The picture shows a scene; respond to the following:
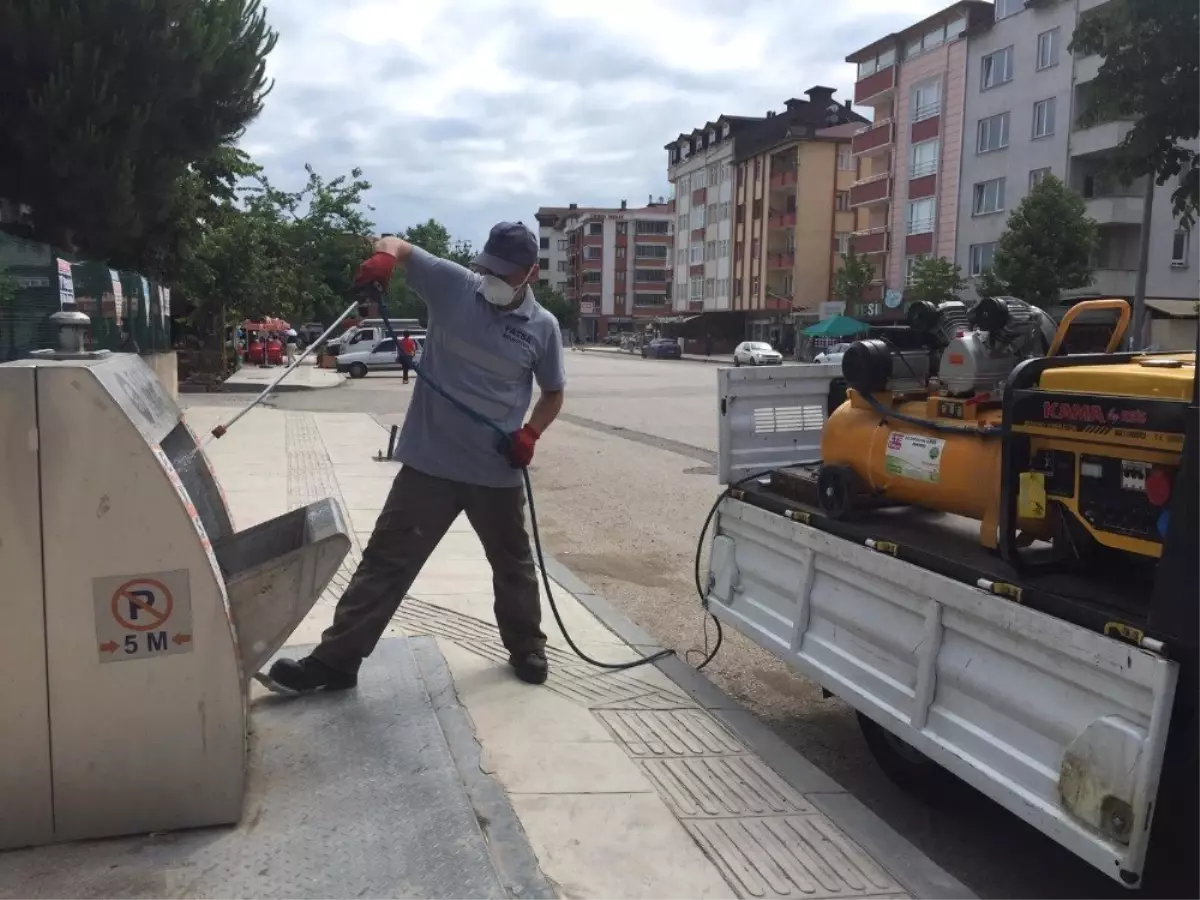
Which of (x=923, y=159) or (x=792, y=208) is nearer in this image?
(x=923, y=159)

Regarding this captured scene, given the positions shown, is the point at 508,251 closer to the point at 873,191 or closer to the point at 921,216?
the point at 921,216

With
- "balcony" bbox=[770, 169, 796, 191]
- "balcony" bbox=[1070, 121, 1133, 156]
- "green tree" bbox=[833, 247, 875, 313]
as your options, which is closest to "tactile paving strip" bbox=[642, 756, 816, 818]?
"balcony" bbox=[1070, 121, 1133, 156]

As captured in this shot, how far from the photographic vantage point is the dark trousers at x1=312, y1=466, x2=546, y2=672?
4.07 meters

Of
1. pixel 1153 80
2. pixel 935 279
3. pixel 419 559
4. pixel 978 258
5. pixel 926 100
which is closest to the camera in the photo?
pixel 419 559

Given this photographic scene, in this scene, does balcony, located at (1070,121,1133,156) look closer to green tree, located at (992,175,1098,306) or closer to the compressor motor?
green tree, located at (992,175,1098,306)

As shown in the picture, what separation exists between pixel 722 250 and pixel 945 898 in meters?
84.1

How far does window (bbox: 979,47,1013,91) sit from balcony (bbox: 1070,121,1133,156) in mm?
5465

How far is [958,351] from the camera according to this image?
157 inches

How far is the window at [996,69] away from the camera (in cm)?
4338

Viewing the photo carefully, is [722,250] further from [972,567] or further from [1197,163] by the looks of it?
[972,567]

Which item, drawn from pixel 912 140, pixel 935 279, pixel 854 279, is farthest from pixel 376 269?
pixel 854 279

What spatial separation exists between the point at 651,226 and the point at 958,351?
123 metres

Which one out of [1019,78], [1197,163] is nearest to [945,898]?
[1197,163]

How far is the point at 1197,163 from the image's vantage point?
30.5 ft
